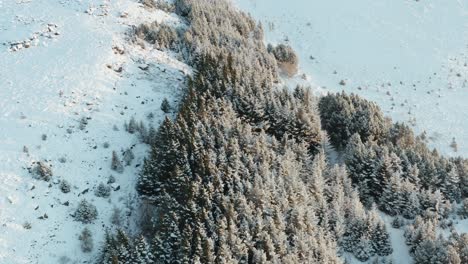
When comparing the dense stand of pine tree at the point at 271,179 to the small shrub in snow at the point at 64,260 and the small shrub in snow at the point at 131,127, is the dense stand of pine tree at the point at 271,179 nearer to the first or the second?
the small shrub in snow at the point at 64,260

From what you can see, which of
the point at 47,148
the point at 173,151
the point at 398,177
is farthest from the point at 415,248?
the point at 47,148

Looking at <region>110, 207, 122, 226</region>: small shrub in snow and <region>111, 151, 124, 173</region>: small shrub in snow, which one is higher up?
<region>111, 151, 124, 173</region>: small shrub in snow

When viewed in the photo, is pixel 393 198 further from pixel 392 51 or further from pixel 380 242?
pixel 392 51

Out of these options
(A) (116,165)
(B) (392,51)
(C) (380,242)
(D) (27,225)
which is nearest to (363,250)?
(C) (380,242)

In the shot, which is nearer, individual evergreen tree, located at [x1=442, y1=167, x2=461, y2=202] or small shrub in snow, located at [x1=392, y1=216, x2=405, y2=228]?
small shrub in snow, located at [x1=392, y1=216, x2=405, y2=228]

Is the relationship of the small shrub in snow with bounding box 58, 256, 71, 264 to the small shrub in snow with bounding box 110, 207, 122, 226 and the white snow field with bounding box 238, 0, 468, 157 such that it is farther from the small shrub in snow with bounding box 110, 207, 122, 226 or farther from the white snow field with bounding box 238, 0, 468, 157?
the white snow field with bounding box 238, 0, 468, 157

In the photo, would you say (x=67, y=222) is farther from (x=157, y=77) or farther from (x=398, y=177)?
(x=398, y=177)

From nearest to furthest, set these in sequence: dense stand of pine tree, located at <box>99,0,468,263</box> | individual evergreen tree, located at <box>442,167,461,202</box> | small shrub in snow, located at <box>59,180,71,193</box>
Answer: dense stand of pine tree, located at <box>99,0,468,263</box> → small shrub in snow, located at <box>59,180,71,193</box> → individual evergreen tree, located at <box>442,167,461,202</box>

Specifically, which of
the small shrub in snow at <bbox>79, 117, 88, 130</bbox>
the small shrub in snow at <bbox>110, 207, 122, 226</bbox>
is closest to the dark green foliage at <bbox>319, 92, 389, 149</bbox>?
the small shrub in snow at <bbox>110, 207, 122, 226</bbox>
